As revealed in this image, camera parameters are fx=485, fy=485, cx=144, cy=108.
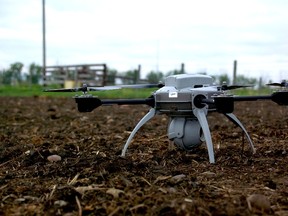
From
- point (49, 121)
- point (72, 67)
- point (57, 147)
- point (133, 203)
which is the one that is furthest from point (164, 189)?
point (72, 67)

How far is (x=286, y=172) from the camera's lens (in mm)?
3070

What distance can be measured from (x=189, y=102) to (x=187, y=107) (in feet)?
0.15

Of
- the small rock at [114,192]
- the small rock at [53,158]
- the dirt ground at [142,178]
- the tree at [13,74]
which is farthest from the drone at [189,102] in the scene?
the tree at [13,74]

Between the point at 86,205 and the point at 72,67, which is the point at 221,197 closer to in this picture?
the point at 86,205

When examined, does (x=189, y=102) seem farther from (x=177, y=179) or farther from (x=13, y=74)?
(x=13, y=74)

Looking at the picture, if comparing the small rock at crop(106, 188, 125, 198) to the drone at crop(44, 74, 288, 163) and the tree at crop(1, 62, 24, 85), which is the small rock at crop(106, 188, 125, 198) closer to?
the drone at crop(44, 74, 288, 163)

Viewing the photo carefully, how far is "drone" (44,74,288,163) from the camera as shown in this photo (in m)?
3.35

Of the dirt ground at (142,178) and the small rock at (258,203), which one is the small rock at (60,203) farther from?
the small rock at (258,203)

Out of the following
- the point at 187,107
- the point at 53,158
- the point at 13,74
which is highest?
the point at 187,107

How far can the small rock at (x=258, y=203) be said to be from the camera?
7.35ft

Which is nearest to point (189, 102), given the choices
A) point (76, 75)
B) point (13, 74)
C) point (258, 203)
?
point (258, 203)

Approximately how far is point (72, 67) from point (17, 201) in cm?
2802

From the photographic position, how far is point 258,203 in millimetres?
2264

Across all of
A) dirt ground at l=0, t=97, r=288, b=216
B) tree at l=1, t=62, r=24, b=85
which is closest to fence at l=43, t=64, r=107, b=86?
tree at l=1, t=62, r=24, b=85
